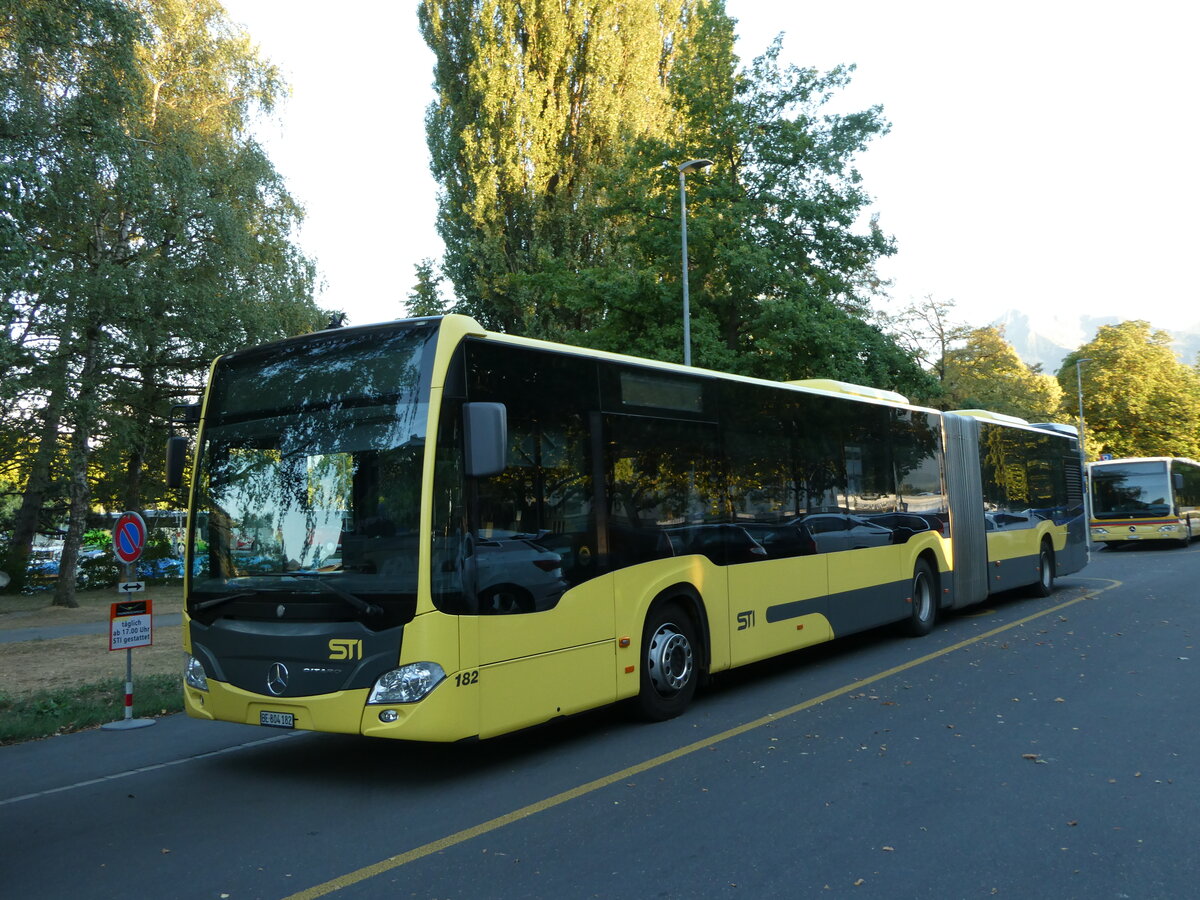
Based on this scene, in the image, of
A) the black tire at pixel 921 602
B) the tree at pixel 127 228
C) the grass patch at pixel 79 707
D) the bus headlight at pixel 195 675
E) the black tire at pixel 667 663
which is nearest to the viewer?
the bus headlight at pixel 195 675

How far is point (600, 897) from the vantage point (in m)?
4.34

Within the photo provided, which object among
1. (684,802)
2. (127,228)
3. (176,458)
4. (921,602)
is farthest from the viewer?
(127,228)

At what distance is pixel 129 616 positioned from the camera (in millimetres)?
9789

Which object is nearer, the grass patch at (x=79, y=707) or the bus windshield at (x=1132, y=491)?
the grass patch at (x=79, y=707)

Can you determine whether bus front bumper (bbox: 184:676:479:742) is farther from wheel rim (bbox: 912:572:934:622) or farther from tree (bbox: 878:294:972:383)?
tree (bbox: 878:294:972:383)

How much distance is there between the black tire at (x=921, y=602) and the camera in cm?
1273

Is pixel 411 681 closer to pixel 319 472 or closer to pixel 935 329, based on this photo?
pixel 319 472

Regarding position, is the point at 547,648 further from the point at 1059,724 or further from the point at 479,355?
the point at 1059,724

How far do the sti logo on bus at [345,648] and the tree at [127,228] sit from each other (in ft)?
39.8

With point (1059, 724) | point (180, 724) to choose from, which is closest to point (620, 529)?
point (1059, 724)

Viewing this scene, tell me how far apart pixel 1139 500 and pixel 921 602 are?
22755 millimetres

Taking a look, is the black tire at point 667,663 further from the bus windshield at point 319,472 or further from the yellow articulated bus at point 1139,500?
the yellow articulated bus at point 1139,500

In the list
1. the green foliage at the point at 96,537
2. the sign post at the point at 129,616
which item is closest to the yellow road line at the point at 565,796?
the sign post at the point at 129,616

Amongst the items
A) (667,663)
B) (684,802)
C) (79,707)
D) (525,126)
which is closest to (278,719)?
(684,802)
